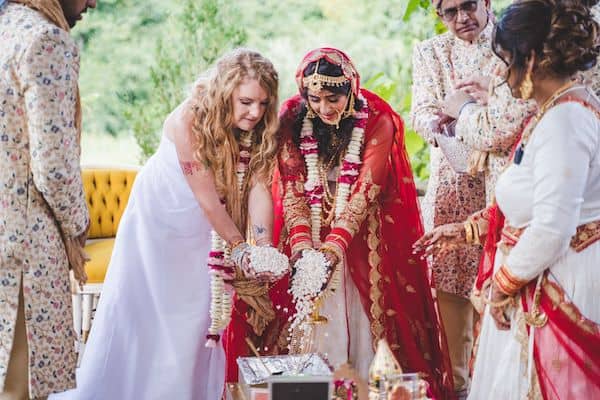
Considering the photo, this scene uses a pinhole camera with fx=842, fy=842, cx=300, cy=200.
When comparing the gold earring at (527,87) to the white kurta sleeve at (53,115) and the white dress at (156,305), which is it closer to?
the white kurta sleeve at (53,115)

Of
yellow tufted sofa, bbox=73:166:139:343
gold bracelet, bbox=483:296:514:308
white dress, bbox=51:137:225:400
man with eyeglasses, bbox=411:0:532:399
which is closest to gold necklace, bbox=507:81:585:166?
gold bracelet, bbox=483:296:514:308

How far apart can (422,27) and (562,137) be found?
5146mm

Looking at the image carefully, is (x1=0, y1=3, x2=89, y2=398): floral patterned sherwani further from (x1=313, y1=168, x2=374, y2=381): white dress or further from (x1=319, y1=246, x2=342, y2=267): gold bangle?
(x1=313, y1=168, x2=374, y2=381): white dress

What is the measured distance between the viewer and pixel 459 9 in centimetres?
349

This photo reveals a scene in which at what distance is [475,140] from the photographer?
9.50 feet

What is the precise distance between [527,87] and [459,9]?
4.07 ft

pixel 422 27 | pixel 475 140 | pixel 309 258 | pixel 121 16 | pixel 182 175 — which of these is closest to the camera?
pixel 475 140

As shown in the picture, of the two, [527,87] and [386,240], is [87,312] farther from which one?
[527,87]

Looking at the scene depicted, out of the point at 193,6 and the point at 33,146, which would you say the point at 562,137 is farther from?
the point at 193,6

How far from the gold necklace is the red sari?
1.00m

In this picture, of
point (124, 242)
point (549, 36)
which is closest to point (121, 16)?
point (124, 242)

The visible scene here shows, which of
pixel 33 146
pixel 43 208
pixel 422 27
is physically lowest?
pixel 43 208

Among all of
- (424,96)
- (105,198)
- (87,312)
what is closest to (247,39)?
(105,198)

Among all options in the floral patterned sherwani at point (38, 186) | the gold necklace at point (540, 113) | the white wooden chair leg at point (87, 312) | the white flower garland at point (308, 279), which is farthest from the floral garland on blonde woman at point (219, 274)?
the white wooden chair leg at point (87, 312)
